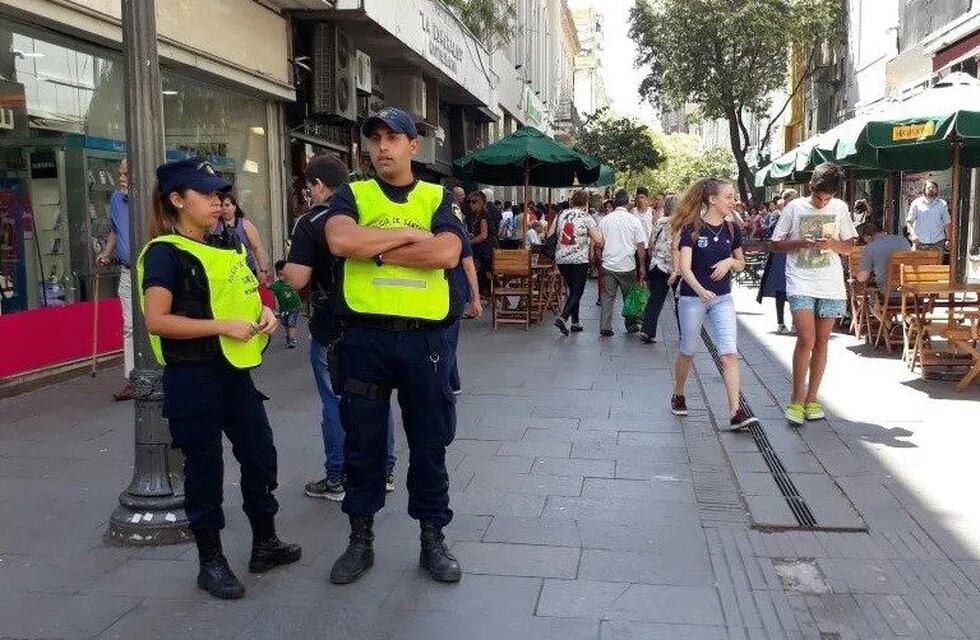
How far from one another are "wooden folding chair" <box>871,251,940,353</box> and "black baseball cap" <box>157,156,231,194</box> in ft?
23.6

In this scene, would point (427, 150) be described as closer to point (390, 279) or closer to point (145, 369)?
point (145, 369)

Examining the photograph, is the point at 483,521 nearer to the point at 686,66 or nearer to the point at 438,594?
the point at 438,594

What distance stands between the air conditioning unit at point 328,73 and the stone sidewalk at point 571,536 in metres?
7.49

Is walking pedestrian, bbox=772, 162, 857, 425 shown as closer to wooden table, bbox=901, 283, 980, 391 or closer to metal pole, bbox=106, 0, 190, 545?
wooden table, bbox=901, 283, 980, 391

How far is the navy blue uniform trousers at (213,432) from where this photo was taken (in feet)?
12.4

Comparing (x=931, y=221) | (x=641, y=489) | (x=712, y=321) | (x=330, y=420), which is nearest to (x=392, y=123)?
(x=330, y=420)

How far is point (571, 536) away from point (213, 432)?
5.75 feet

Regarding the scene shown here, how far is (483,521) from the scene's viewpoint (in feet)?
15.9

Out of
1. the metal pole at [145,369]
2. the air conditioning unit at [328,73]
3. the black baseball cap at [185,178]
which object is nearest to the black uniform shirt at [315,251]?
the black baseball cap at [185,178]

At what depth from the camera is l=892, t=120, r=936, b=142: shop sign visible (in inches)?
311

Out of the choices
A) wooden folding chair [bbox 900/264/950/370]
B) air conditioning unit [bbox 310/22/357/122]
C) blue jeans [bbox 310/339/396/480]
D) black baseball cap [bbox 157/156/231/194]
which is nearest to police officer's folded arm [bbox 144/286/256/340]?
black baseball cap [bbox 157/156/231/194]

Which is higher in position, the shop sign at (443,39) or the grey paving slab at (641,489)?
the shop sign at (443,39)

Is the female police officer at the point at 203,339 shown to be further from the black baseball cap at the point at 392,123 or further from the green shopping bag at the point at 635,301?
the green shopping bag at the point at 635,301

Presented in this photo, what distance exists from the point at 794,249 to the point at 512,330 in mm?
5823
